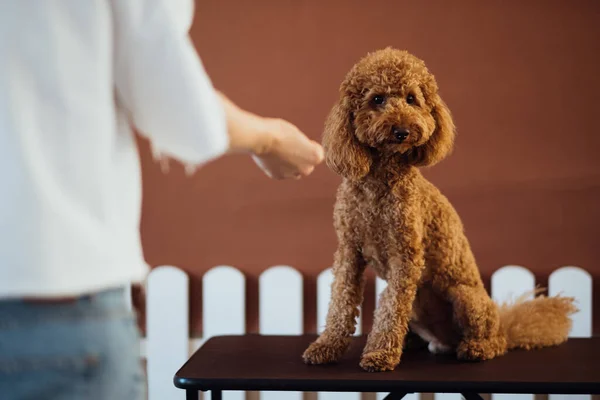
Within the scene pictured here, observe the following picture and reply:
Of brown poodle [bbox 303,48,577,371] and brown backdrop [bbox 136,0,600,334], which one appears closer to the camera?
brown poodle [bbox 303,48,577,371]

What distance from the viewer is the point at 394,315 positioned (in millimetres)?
1419

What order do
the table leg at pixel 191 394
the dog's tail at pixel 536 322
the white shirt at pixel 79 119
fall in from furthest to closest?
the dog's tail at pixel 536 322
the table leg at pixel 191 394
the white shirt at pixel 79 119

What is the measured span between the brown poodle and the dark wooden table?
0.04 metres

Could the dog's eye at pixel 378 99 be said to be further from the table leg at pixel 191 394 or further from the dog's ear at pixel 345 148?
the table leg at pixel 191 394

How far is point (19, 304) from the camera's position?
61 cm

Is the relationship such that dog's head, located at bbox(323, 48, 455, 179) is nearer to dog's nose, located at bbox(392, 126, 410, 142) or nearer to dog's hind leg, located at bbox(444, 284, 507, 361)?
dog's nose, located at bbox(392, 126, 410, 142)

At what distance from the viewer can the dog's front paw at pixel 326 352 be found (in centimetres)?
147

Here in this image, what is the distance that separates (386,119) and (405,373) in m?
0.53

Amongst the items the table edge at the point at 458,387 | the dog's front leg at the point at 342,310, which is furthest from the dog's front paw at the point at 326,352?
the table edge at the point at 458,387

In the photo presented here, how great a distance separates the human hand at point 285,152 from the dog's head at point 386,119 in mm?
211

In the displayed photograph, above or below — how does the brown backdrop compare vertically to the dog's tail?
above

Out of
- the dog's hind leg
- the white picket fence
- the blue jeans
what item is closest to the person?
the blue jeans

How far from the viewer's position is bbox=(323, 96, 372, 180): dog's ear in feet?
4.57

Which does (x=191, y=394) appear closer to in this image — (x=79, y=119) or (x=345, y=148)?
(x=345, y=148)
